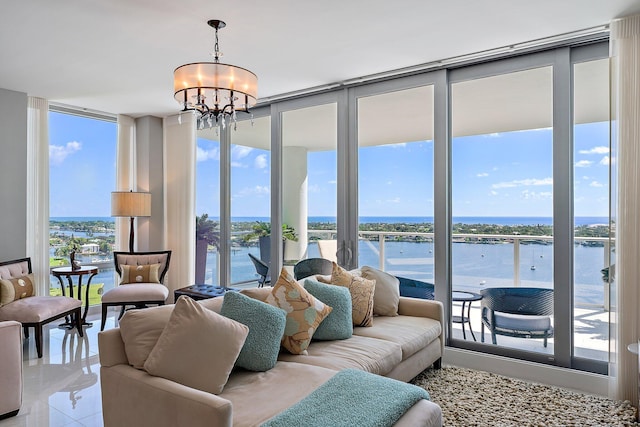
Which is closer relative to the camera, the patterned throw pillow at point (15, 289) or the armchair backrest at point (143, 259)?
the patterned throw pillow at point (15, 289)

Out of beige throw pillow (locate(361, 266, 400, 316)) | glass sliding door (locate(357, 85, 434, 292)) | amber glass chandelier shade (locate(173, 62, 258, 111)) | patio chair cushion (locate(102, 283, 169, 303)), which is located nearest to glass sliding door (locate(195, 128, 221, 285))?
patio chair cushion (locate(102, 283, 169, 303))

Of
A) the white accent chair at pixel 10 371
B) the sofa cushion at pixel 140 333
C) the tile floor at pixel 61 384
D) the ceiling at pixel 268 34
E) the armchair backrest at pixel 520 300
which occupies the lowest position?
the tile floor at pixel 61 384

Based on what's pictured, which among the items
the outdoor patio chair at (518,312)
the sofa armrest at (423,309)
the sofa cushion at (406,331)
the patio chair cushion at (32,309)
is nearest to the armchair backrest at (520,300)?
the outdoor patio chair at (518,312)

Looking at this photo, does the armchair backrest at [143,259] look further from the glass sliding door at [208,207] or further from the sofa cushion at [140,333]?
the sofa cushion at [140,333]

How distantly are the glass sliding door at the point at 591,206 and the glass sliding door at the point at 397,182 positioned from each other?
1176 millimetres

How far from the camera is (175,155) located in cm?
587

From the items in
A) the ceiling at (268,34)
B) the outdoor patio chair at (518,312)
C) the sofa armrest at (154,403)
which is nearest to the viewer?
the sofa armrest at (154,403)

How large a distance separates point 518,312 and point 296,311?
2038 millimetres

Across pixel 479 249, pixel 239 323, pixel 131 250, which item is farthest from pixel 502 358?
pixel 131 250

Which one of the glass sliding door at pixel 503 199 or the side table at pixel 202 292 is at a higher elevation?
the glass sliding door at pixel 503 199

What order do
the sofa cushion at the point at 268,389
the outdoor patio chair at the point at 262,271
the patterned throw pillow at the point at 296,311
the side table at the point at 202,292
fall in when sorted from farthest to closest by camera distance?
the outdoor patio chair at the point at 262,271 → the side table at the point at 202,292 → the patterned throw pillow at the point at 296,311 → the sofa cushion at the point at 268,389

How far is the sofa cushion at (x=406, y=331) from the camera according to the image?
3039mm

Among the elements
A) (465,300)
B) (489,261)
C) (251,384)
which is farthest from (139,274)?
(489,261)

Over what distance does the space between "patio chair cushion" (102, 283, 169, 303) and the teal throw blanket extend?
10.7 feet
